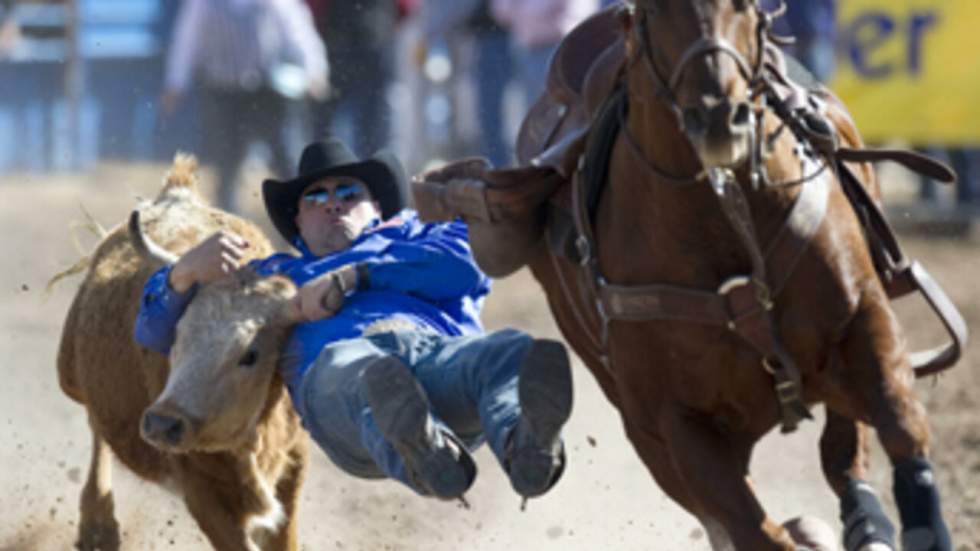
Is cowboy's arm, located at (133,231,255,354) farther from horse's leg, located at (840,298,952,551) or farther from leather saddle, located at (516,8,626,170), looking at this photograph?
horse's leg, located at (840,298,952,551)

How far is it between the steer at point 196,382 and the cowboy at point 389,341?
0.34 ft

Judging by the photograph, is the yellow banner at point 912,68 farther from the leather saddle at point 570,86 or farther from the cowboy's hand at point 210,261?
the cowboy's hand at point 210,261

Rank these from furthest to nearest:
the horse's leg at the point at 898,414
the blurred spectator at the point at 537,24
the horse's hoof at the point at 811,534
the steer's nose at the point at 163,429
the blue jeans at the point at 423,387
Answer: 1. the blurred spectator at the point at 537,24
2. the steer's nose at the point at 163,429
3. the blue jeans at the point at 423,387
4. the horse's hoof at the point at 811,534
5. the horse's leg at the point at 898,414

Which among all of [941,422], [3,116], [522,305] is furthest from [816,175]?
[3,116]

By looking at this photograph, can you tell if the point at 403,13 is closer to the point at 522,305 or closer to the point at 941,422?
the point at 522,305

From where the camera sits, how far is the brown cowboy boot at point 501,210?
457 cm

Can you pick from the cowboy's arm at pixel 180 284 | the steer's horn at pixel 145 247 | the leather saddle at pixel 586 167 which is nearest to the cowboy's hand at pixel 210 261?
the cowboy's arm at pixel 180 284

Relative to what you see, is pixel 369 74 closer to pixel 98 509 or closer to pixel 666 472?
pixel 98 509

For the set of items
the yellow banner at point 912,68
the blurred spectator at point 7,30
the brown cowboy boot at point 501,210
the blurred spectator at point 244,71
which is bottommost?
the blurred spectator at point 7,30

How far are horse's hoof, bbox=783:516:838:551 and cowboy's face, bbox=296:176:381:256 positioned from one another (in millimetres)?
1564

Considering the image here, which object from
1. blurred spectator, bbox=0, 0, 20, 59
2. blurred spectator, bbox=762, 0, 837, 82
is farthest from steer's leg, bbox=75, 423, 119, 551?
blurred spectator, bbox=0, 0, 20, 59

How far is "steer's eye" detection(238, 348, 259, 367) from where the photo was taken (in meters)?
5.01

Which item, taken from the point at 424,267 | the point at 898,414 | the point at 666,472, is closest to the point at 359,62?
the point at 424,267

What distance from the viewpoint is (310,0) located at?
12.0 meters
